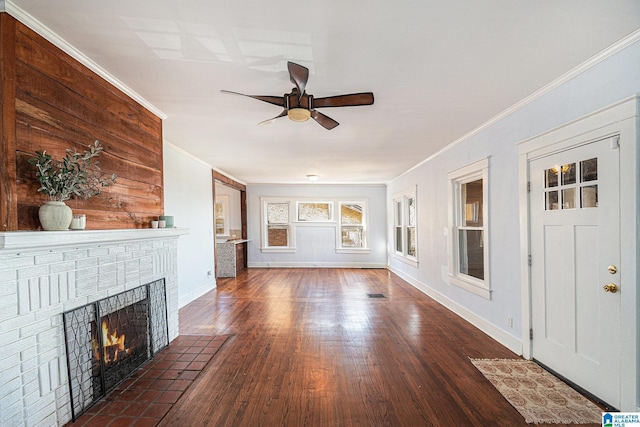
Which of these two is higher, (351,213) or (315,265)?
(351,213)

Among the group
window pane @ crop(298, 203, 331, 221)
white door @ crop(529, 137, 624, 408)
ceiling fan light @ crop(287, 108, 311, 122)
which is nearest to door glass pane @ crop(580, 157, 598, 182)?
white door @ crop(529, 137, 624, 408)

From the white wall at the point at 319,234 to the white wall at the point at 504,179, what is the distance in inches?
121

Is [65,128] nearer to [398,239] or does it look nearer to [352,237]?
[398,239]

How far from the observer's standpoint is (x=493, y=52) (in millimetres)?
2107

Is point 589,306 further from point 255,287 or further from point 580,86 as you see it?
point 255,287

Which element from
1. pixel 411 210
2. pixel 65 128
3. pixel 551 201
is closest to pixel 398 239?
pixel 411 210

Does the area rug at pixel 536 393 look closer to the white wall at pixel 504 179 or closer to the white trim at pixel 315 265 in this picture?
the white wall at pixel 504 179

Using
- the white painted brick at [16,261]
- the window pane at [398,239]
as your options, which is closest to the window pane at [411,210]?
the window pane at [398,239]

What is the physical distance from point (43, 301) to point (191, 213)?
11.8 ft

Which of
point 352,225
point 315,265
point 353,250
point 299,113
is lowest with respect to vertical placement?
point 315,265

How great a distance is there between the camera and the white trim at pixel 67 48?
171cm

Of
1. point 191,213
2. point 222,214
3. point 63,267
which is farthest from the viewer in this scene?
point 222,214

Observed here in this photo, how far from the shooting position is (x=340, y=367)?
2787mm

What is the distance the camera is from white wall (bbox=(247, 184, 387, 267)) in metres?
8.77
